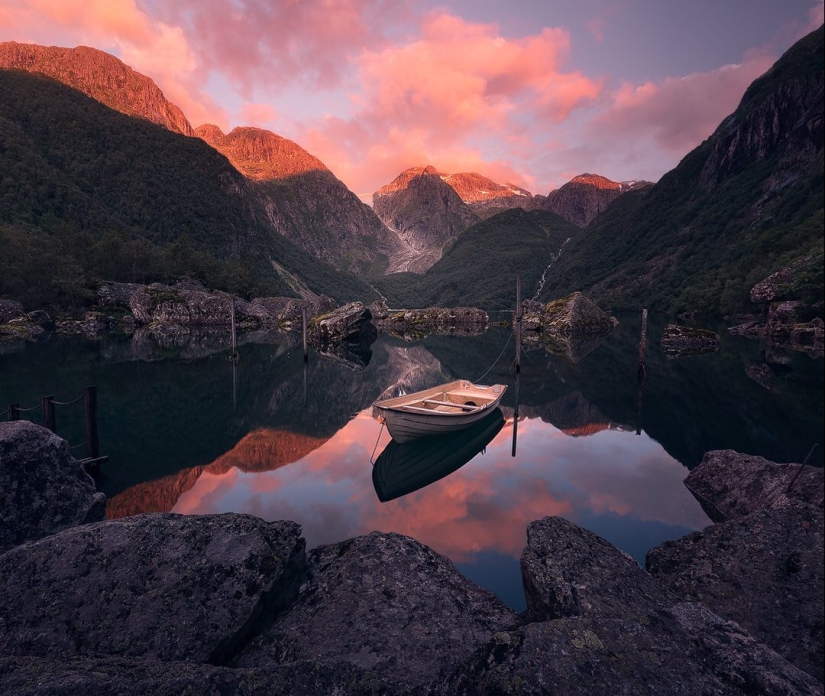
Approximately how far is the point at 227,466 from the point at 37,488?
7424 millimetres

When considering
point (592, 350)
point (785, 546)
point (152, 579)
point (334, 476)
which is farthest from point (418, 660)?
point (592, 350)

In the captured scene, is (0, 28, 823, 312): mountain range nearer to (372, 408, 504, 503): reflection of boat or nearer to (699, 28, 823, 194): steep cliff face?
(699, 28, 823, 194): steep cliff face

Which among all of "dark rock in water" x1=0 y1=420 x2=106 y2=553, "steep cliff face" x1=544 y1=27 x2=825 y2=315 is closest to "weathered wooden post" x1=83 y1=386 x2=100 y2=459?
"dark rock in water" x1=0 y1=420 x2=106 y2=553

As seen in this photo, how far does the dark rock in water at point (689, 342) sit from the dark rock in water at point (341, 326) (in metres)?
46.0

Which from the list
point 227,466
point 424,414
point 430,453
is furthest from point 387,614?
point 227,466

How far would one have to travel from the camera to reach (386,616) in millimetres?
6141

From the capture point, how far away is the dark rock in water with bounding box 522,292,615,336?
8606 centimetres

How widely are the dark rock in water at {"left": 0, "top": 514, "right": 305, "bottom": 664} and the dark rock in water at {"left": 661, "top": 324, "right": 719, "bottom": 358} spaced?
54814mm

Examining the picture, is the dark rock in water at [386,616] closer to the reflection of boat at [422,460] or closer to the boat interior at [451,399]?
the reflection of boat at [422,460]

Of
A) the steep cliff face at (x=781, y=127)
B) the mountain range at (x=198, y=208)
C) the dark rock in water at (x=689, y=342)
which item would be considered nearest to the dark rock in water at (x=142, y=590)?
the dark rock in water at (x=689, y=342)

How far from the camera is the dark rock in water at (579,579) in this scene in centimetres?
638

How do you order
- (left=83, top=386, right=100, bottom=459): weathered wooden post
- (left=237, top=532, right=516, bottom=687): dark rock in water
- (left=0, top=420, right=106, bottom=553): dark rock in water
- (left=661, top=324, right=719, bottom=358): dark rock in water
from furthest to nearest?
(left=661, top=324, right=719, bottom=358): dark rock in water → (left=83, top=386, right=100, bottom=459): weathered wooden post → (left=0, top=420, right=106, bottom=553): dark rock in water → (left=237, top=532, right=516, bottom=687): dark rock in water

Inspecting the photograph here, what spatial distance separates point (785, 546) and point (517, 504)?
274 inches

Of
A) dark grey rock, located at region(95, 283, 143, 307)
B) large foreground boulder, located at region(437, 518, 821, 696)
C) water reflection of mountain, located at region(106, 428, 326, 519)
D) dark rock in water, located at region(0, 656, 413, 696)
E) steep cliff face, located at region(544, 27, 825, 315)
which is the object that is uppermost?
steep cliff face, located at region(544, 27, 825, 315)
